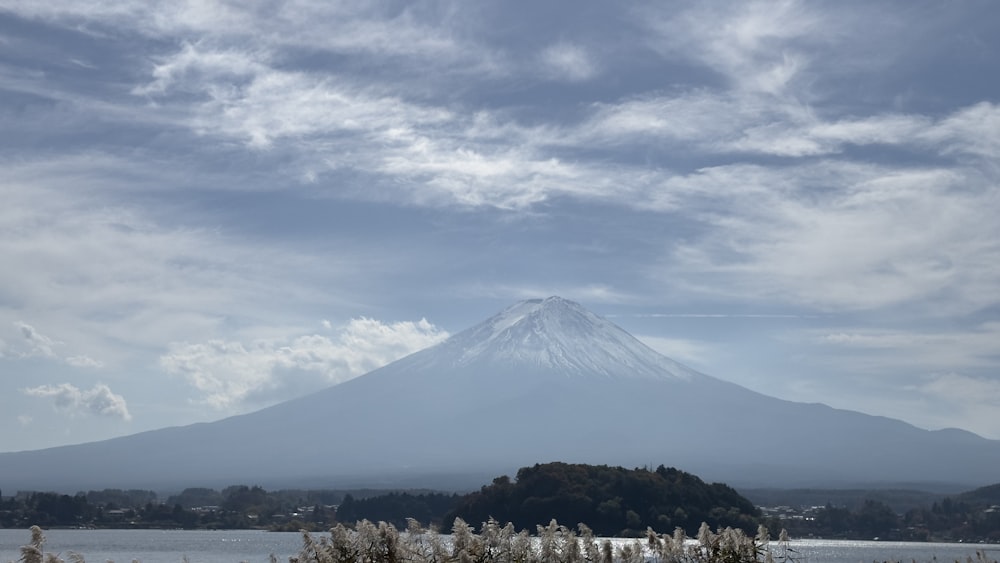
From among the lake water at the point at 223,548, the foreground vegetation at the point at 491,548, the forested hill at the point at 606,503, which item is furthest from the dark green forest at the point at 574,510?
the foreground vegetation at the point at 491,548

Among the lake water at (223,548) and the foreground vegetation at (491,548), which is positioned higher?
the lake water at (223,548)

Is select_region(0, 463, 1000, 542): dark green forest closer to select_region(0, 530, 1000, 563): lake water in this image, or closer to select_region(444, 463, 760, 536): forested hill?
select_region(444, 463, 760, 536): forested hill

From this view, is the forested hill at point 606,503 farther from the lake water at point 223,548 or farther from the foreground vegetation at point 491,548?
the foreground vegetation at point 491,548

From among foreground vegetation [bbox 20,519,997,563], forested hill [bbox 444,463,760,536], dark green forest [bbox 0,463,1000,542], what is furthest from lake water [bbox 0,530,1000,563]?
foreground vegetation [bbox 20,519,997,563]

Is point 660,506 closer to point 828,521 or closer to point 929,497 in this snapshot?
point 828,521

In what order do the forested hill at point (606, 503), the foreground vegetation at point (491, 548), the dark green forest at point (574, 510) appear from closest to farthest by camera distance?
the foreground vegetation at point (491, 548) < the forested hill at point (606, 503) < the dark green forest at point (574, 510)

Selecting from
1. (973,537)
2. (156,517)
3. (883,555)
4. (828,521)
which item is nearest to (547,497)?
(883,555)
